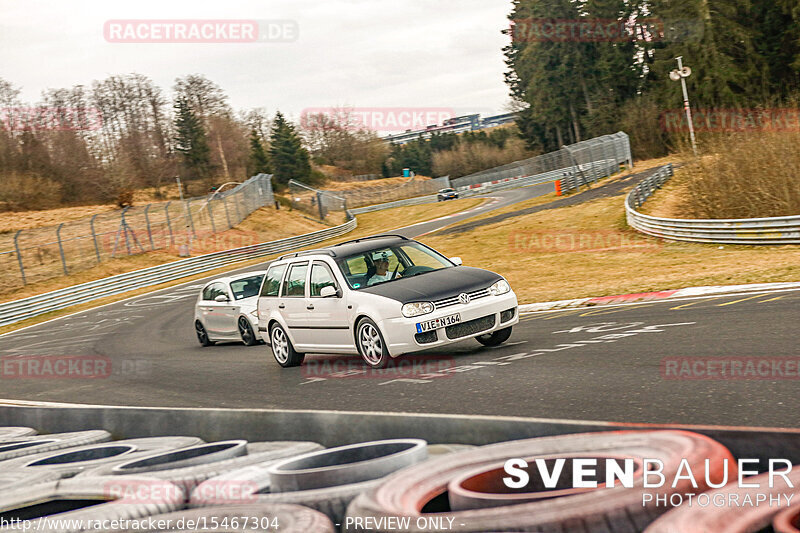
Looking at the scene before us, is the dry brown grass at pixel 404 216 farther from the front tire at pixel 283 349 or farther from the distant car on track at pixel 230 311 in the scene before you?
the front tire at pixel 283 349

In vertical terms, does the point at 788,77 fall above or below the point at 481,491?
above

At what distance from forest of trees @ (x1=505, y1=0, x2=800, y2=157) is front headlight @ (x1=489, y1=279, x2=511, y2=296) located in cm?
5885

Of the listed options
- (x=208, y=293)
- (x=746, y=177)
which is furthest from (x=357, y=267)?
(x=746, y=177)

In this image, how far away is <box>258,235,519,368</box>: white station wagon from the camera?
10258 mm

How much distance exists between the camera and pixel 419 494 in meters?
3.72

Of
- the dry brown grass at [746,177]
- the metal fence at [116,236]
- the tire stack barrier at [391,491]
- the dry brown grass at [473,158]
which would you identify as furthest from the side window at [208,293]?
the dry brown grass at [473,158]

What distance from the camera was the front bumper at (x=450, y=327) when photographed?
33.3 ft

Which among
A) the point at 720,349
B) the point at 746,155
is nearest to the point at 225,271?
the point at 746,155

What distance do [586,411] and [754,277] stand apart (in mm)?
11033

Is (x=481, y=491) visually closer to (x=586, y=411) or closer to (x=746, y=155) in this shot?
(x=586, y=411)

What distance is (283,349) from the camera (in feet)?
41.2

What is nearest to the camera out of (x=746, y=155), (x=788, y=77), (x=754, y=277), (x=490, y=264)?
(x=754, y=277)

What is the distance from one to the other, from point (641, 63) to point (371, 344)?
3322 inches

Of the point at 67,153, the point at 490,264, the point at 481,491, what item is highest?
the point at 67,153
